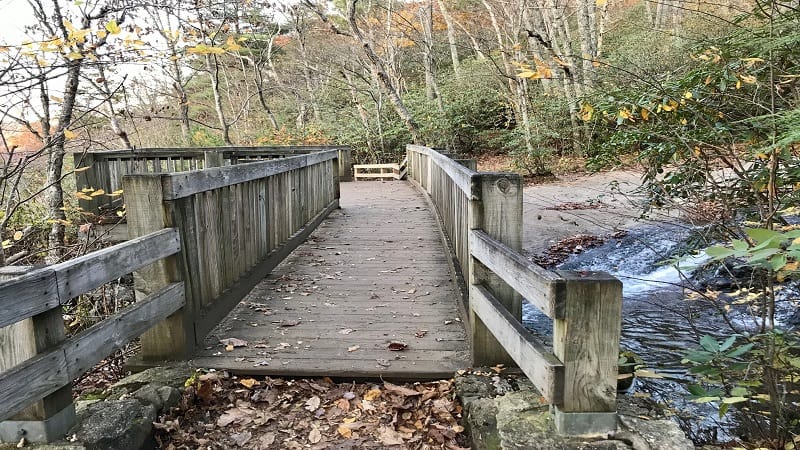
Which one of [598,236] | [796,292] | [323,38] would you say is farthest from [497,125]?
[796,292]

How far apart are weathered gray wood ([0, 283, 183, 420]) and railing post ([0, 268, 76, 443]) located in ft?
0.20

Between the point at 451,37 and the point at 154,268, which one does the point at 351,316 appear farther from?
the point at 451,37

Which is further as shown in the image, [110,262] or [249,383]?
[249,383]

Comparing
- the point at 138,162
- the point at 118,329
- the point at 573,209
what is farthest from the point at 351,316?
the point at 573,209

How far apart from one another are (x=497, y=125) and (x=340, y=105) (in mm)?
8649

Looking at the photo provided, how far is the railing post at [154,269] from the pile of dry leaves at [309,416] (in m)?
0.43

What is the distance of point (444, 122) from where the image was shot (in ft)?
70.5

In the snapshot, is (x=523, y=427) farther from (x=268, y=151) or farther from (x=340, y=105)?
(x=340, y=105)

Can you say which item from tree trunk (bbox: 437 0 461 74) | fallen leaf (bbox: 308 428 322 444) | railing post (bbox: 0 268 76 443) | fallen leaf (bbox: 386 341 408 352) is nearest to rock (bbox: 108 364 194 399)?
railing post (bbox: 0 268 76 443)

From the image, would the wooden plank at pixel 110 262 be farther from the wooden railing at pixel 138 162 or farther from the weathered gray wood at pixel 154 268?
the wooden railing at pixel 138 162

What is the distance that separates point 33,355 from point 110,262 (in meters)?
Answer: 0.68

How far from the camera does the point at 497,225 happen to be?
11.3 feet

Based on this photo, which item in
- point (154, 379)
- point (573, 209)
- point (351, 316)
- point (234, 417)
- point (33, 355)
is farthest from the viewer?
point (573, 209)

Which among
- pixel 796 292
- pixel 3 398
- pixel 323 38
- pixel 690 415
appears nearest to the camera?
pixel 3 398
